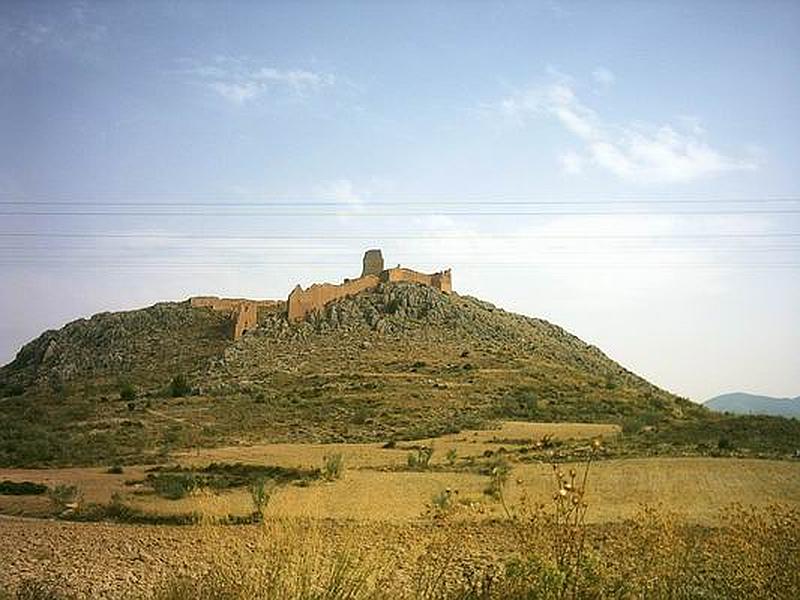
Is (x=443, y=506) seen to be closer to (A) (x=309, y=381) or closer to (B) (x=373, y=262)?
(A) (x=309, y=381)

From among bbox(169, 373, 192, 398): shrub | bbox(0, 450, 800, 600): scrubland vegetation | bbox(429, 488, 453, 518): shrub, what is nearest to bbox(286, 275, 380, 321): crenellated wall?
bbox(169, 373, 192, 398): shrub

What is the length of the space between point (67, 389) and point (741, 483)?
5838 cm

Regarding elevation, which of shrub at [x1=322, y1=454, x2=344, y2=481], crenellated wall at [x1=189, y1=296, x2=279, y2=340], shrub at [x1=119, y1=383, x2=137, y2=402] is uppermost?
crenellated wall at [x1=189, y1=296, x2=279, y2=340]

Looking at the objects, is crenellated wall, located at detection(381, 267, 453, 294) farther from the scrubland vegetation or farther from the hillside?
the scrubland vegetation

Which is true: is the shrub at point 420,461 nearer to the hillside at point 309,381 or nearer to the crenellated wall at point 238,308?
the hillside at point 309,381

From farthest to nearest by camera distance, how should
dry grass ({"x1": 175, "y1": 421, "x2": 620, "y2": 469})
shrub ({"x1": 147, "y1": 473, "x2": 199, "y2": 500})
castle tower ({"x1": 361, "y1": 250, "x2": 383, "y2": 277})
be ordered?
castle tower ({"x1": 361, "y1": 250, "x2": 383, "y2": 277}) < dry grass ({"x1": 175, "y1": 421, "x2": 620, "y2": 469}) < shrub ({"x1": 147, "y1": 473, "x2": 199, "y2": 500})

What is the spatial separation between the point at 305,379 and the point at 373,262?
2713 centimetres

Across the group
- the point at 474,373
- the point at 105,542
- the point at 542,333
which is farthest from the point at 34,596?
the point at 542,333

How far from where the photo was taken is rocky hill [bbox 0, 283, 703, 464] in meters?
45.6

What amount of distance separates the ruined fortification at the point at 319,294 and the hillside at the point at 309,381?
4.18 ft

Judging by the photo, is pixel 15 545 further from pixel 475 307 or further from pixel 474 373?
pixel 475 307

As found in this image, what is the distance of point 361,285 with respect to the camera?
275 ft

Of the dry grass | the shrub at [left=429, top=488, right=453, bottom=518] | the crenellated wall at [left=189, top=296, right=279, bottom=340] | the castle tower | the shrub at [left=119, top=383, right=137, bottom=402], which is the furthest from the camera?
the castle tower

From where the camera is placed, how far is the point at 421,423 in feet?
161
